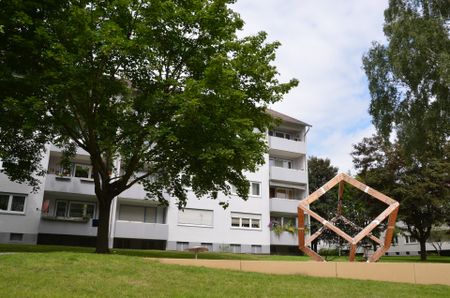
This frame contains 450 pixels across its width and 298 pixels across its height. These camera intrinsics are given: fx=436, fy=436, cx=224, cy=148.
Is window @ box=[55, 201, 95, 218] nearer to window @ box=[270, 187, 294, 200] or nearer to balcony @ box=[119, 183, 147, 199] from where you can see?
balcony @ box=[119, 183, 147, 199]

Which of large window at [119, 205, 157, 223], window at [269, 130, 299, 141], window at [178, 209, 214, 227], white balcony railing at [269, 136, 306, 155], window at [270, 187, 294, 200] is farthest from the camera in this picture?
window at [269, 130, 299, 141]

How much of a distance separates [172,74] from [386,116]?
13.5 m

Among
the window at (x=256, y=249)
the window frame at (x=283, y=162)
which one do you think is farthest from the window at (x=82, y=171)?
the window frame at (x=283, y=162)

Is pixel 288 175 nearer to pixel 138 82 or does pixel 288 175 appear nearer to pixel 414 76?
pixel 414 76

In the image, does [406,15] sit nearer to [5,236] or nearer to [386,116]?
[386,116]

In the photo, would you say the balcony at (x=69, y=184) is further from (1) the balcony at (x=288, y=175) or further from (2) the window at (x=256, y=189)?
(1) the balcony at (x=288, y=175)

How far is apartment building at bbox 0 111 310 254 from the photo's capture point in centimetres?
3344

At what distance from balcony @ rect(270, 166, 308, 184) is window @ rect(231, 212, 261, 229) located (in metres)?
4.71

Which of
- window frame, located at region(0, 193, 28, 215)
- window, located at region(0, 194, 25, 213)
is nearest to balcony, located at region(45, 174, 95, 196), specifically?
window frame, located at region(0, 193, 28, 215)

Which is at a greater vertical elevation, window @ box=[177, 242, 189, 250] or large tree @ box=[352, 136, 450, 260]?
large tree @ box=[352, 136, 450, 260]

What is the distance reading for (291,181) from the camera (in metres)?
46.7

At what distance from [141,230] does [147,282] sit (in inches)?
1000

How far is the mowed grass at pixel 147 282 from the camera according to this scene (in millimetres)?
10562

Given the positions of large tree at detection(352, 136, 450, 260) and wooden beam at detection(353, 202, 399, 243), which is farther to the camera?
large tree at detection(352, 136, 450, 260)
